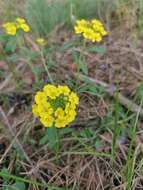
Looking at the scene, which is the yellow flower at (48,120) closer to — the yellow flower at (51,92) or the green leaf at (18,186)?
the yellow flower at (51,92)

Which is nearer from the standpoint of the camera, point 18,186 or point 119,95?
point 18,186

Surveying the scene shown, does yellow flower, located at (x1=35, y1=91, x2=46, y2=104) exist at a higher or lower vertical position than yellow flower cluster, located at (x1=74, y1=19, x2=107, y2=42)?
lower

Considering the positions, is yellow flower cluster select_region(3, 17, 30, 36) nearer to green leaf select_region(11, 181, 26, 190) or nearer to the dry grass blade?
the dry grass blade

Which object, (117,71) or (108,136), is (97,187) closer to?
(108,136)

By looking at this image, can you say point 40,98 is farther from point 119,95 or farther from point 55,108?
point 119,95

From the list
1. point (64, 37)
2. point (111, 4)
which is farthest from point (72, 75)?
point (111, 4)

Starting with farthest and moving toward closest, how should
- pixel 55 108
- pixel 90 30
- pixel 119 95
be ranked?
pixel 119 95
pixel 90 30
pixel 55 108

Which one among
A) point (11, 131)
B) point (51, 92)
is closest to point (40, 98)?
point (51, 92)

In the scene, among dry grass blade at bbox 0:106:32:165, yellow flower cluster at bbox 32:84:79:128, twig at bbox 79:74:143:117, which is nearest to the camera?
yellow flower cluster at bbox 32:84:79:128

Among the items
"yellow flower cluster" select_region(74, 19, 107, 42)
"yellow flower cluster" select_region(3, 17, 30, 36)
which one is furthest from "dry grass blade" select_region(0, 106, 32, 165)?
"yellow flower cluster" select_region(74, 19, 107, 42)
